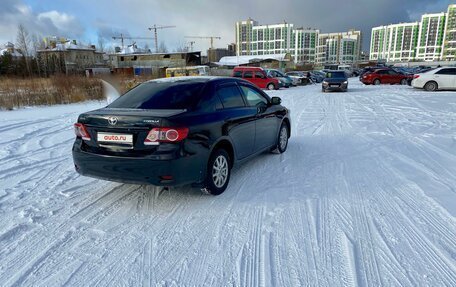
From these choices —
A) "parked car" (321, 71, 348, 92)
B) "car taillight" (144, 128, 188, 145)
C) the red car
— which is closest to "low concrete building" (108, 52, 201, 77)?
the red car

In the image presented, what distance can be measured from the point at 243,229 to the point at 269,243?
1.25 feet

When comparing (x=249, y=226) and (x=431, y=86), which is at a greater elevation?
(x=431, y=86)

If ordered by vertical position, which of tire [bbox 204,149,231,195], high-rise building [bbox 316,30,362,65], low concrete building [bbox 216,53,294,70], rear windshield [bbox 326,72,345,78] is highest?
high-rise building [bbox 316,30,362,65]

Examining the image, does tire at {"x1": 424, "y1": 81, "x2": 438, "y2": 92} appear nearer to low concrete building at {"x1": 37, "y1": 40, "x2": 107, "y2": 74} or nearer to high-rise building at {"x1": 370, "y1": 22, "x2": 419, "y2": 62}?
low concrete building at {"x1": 37, "y1": 40, "x2": 107, "y2": 74}

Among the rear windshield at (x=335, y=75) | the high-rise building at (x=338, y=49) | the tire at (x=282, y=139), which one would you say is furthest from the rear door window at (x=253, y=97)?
the high-rise building at (x=338, y=49)

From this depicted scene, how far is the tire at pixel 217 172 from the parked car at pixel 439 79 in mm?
21740

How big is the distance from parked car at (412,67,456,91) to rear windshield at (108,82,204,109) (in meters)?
21.8

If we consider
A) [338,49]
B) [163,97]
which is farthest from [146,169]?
[338,49]

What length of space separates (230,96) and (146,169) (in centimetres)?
194

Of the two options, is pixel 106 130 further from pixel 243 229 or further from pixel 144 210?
pixel 243 229

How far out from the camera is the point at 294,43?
12875 centimetres

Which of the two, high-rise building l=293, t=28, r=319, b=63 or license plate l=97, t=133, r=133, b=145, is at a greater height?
high-rise building l=293, t=28, r=319, b=63

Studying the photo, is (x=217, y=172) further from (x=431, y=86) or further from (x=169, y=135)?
(x=431, y=86)

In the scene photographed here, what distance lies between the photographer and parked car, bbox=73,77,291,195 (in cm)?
363
